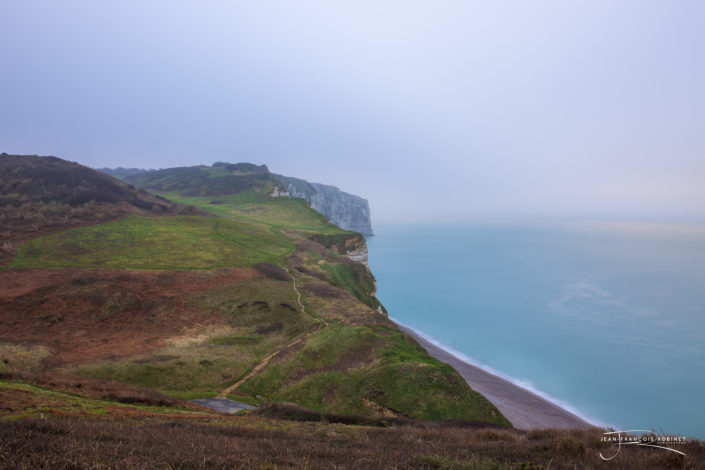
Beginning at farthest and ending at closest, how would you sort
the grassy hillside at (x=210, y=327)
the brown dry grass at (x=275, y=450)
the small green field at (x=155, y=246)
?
the small green field at (x=155, y=246), the grassy hillside at (x=210, y=327), the brown dry grass at (x=275, y=450)

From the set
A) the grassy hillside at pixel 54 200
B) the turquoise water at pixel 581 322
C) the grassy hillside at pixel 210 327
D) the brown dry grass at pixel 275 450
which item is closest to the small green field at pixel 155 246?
the grassy hillside at pixel 210 327

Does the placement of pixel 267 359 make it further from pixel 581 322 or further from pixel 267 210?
pixel 581 322

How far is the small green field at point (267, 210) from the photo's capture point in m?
85.4

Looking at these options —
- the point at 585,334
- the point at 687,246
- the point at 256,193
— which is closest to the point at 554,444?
the point at 585,334

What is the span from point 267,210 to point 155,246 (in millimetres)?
53176

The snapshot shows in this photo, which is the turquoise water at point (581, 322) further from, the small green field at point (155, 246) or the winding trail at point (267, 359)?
the small green field at point (155, 246)

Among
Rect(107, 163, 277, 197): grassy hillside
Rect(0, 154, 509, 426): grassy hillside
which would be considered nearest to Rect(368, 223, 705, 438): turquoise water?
Rect(0, 154, 509, 426): grassy hillside

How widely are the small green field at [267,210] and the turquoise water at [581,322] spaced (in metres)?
30.9

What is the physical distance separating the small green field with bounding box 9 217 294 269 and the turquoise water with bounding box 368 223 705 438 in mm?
42970

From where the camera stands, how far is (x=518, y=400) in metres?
43.1

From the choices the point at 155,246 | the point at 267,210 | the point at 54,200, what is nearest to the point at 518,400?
the point at 155,246

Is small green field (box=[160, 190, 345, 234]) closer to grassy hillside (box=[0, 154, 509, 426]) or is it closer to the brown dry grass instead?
grassy hillside (box=[0, 154, 509, 426])

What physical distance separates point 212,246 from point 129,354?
2746 cm

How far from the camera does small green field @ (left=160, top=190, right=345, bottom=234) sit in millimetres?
85438
